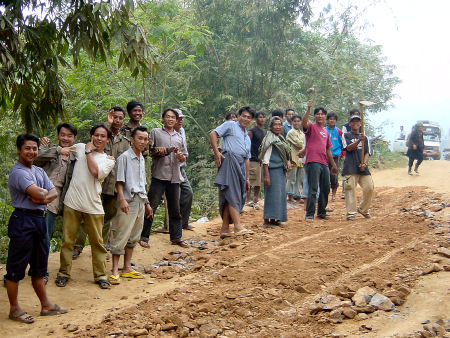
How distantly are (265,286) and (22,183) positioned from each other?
8.07ft

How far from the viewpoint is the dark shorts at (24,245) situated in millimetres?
4285

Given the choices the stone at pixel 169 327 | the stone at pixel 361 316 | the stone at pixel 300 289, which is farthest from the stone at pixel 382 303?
the stone at pixel 169 327

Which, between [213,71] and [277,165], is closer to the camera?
[277,165]

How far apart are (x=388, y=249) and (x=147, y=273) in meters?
2.99

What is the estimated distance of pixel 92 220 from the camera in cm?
521

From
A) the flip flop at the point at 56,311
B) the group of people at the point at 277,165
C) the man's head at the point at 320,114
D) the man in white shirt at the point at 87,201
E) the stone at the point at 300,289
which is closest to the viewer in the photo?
the flip flop at the point at 56,311

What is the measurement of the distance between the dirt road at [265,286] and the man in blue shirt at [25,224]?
319 millimetres

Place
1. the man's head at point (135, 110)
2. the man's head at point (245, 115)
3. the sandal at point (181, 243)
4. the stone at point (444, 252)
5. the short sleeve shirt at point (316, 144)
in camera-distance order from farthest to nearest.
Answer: the short sleeve shirt at point (316, 144)
the man's head at point (245, 115)
the sandal at point (181, 243)
the man's head at point (135, 110)
the stone at point (444, 252)

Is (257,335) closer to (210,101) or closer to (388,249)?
(388,249)

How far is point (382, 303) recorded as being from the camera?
422 cm

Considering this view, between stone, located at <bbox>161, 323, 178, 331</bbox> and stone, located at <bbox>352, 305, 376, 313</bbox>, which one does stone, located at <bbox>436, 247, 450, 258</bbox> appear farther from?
stone, located at <bbox>161, 323, 178, 331</bbox>

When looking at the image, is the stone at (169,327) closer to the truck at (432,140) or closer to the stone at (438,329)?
the stone at (438,329)

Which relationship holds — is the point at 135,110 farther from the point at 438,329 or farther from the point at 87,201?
the point at 438,329

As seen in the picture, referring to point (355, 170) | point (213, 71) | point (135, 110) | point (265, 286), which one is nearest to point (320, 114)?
point (355, 170)
